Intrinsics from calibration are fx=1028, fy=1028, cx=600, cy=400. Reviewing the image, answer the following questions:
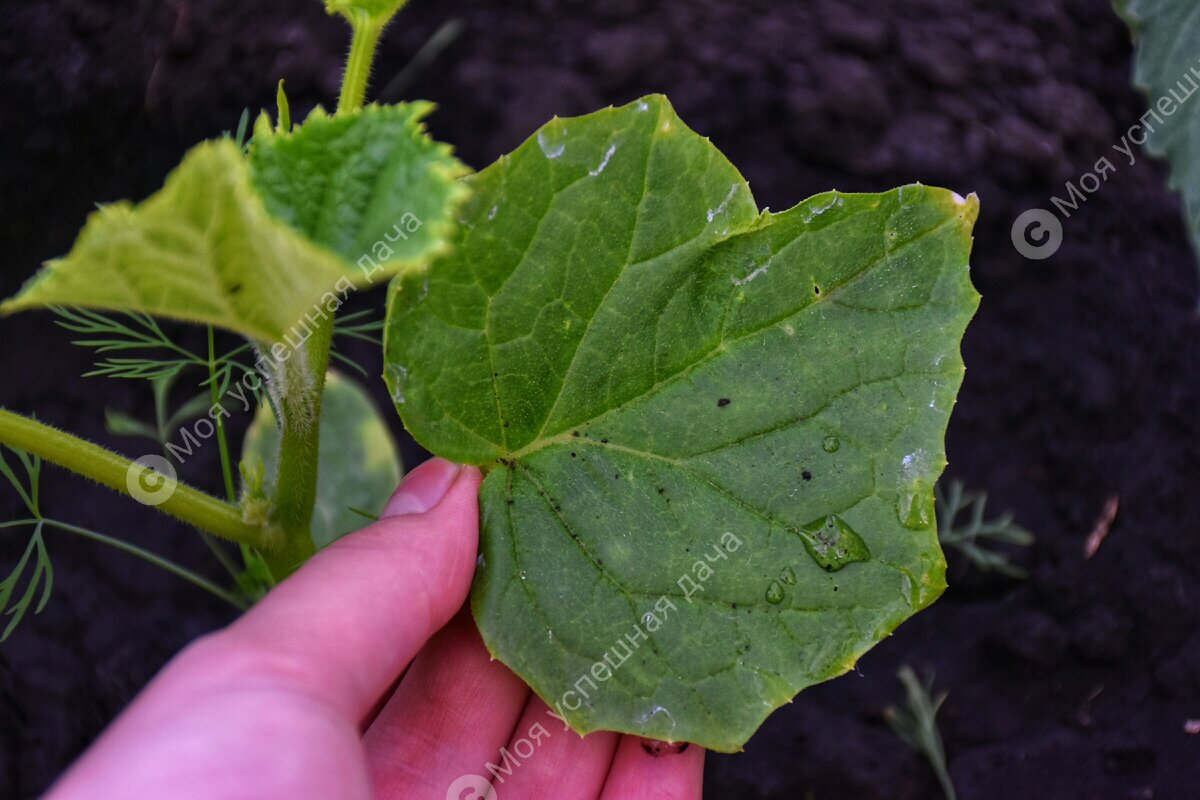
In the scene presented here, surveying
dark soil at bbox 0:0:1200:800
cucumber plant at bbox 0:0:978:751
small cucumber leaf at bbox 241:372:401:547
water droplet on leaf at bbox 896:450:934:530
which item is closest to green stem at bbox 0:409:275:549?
cucumber plant at bbox 0:0:978:751

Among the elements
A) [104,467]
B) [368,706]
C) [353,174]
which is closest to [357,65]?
[353,174]

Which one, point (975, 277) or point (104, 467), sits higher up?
point (104, 467)

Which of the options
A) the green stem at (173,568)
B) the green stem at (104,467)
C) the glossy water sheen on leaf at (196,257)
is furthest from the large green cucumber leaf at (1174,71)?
the green stem at (173,568)

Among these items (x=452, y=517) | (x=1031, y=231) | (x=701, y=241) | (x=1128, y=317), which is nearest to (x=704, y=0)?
(x=1031, y=231)

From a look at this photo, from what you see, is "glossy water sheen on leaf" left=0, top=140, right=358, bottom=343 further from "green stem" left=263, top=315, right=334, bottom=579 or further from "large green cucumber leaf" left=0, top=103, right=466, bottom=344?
"green stem" left=263, top=315, right=334, bottom=579

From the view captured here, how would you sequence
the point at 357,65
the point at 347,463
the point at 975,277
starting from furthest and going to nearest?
the point at 975,277, the point at 347,463, the point at 357,65

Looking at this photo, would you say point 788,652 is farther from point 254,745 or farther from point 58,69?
point 58,69

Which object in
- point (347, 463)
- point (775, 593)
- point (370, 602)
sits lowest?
point (347, 463)

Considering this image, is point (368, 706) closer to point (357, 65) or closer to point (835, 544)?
point (835, 544)
